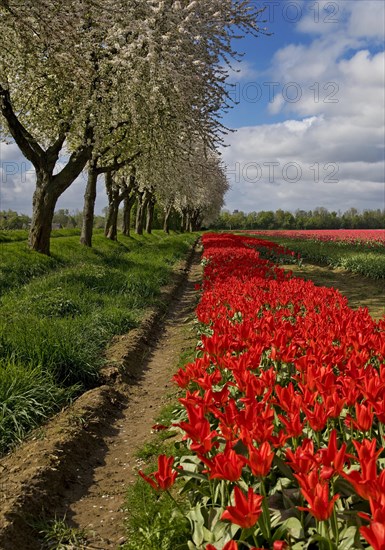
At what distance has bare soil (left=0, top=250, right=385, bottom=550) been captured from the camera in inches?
145

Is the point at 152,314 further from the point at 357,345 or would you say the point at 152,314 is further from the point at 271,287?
the point at 357,345

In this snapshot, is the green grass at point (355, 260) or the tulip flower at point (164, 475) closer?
the tulip flower at point (164, 475)

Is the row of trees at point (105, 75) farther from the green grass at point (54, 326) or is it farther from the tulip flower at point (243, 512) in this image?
the tulip flower at point (243, 512)

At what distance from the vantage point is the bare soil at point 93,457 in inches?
145

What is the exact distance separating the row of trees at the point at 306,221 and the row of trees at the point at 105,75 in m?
111

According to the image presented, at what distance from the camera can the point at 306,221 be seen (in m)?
141

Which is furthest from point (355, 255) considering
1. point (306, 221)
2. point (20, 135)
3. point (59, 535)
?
point (306, 221)

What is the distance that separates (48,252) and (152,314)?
935 centimetres

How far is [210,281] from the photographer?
431 inches

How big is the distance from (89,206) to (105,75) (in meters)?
10.2

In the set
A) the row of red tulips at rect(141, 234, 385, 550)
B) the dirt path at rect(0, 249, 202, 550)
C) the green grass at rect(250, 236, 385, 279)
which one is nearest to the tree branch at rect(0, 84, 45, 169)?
the dirt path at rect(0, 249, 202, 550)

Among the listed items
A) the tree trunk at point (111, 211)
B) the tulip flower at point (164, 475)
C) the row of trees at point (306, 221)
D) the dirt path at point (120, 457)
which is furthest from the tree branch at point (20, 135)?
the row of trees at point (306, 221)

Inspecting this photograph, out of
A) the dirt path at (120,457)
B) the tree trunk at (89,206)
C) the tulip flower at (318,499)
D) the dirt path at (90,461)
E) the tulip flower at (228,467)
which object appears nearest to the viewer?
the tulip flower at (318,499)

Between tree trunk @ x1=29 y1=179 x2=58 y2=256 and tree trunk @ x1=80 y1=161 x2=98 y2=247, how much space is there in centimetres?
555
